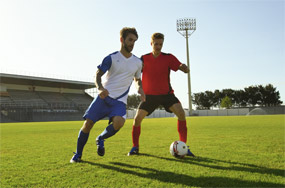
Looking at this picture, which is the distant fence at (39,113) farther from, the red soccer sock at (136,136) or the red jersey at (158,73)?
the red jersey at (158,73)

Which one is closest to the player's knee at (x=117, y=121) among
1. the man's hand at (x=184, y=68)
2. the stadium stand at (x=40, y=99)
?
the man's hand at (x=184, y=68)

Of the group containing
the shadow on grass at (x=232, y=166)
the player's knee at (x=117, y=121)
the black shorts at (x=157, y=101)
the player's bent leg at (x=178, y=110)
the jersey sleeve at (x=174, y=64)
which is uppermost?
the jersey sleeve at (x=174, y=64)

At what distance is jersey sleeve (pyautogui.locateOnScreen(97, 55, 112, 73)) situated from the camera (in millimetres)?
4078

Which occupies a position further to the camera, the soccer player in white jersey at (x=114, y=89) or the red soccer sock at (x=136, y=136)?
the red soccer sock at (x=136, y=136)

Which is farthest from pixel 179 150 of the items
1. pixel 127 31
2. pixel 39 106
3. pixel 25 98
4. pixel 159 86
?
pixel 25 98

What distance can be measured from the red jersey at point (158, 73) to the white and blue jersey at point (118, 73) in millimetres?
997

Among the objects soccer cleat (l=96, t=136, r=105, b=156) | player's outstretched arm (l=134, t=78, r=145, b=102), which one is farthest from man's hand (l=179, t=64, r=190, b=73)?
soccer cleat (l=96, t=136, r=105, b=156)

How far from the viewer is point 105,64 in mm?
4102

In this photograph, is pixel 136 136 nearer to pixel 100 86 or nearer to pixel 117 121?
pixel 117 121

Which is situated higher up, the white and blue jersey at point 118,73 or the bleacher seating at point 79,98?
the bleacher seating at point 79,98

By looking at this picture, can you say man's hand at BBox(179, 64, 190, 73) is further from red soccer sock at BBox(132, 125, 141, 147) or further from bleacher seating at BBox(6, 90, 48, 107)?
bleacher seating at BBox(6, 90, 48, 107)

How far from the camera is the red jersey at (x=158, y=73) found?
527 cm

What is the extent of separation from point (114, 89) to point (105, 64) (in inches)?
17.3

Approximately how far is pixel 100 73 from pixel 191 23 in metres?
49.4
